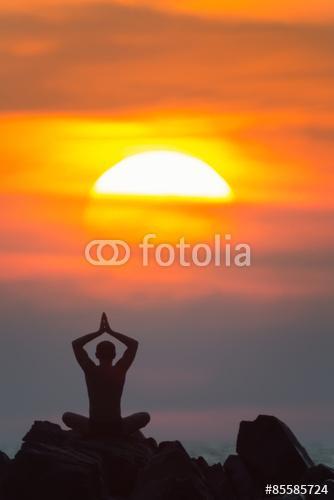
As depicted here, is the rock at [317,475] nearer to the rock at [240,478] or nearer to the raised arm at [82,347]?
the rock at [240,478]

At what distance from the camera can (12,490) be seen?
26.8 metres

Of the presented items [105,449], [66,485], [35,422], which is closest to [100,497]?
[66,485]

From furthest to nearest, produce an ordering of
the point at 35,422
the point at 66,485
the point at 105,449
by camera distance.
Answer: the point at 35,422, the point at 105,449, the point at 66,485

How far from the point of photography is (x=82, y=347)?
2978cm

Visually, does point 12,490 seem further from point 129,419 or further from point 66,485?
point 129,419

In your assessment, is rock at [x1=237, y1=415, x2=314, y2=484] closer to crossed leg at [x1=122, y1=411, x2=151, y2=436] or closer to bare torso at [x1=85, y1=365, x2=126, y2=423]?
crossed leg at [x1=122, y1=411, x2=151, y2=436]

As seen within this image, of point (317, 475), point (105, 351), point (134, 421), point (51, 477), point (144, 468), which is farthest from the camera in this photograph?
point (134, 421)

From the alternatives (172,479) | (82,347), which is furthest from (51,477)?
(82,347)

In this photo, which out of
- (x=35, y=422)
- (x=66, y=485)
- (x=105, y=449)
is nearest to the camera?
(x=66, y=485)

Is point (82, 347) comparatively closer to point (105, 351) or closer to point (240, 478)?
point (105, 351)

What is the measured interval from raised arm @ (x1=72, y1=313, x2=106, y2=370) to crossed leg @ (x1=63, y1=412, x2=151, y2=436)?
122 cm

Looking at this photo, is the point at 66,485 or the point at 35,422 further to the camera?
the point at 35,422

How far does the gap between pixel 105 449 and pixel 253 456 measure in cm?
264

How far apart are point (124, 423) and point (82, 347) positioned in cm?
172
